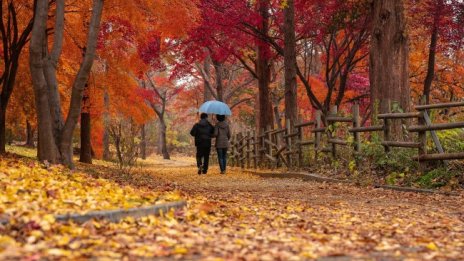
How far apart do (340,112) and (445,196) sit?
5579 millimetres

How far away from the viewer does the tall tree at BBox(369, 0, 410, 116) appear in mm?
12242

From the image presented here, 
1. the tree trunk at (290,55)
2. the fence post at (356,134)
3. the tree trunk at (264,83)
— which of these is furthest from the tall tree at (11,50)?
the fence post at (356,134)

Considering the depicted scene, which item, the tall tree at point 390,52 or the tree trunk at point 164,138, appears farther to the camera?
the tree trunk at point 164,138

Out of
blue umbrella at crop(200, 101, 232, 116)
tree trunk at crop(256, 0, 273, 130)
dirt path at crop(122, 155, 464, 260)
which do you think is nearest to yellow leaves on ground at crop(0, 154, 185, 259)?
dirt path at crop(122, 155, 464, 260)

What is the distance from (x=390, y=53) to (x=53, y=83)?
6.85m

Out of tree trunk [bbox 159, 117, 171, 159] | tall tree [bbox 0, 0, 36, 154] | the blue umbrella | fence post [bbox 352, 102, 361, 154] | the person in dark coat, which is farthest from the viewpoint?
tree trunk [bbox 159, 117, 171, 159]

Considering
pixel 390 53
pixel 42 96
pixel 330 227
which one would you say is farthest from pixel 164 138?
pixel 330 227

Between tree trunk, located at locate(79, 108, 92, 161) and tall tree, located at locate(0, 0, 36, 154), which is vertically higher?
tall tree, located at locate(0, 0, 36, 154)

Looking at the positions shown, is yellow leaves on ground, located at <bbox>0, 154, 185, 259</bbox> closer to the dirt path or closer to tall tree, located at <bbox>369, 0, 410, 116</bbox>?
the dirt path

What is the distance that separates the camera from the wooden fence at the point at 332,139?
9.80 meters

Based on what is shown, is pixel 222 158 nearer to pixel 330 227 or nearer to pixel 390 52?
pixel 390 52

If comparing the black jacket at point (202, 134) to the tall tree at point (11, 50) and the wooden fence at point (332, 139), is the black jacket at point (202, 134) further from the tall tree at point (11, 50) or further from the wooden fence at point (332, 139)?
the tall tree at point (11, 50)

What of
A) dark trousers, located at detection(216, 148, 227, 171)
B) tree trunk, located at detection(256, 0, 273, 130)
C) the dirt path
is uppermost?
tree trunk, located at detection(256, 0, 273, 130)

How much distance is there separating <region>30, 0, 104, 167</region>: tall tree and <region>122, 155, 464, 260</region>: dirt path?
3577 mm
